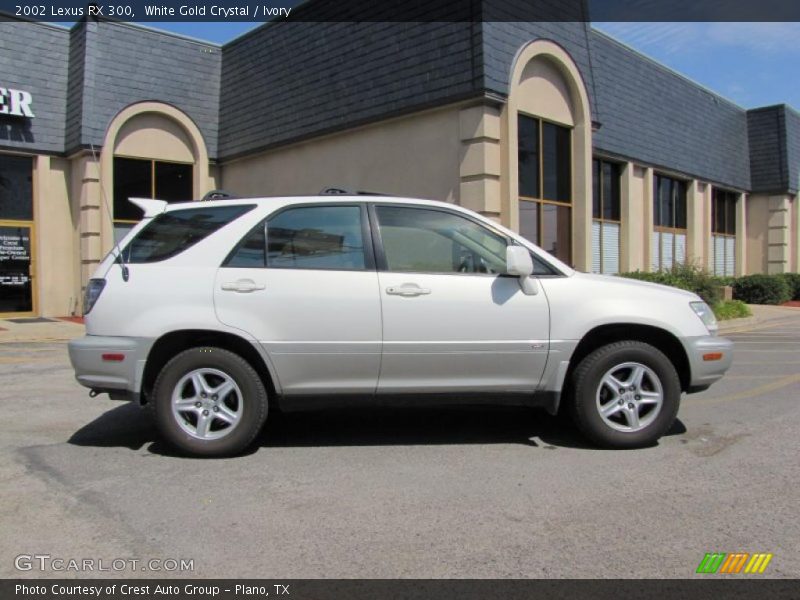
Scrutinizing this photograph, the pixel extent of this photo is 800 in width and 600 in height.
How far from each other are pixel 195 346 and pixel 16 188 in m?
13.3

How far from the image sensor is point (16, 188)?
617 inches

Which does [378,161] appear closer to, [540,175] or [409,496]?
[540,175]

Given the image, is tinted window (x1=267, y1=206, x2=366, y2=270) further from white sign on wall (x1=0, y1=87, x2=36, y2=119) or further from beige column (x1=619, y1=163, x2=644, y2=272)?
beige column (x1=619, y1=163, x2=644, y2=272)

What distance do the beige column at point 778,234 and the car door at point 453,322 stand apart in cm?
2356

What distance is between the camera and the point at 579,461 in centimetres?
479

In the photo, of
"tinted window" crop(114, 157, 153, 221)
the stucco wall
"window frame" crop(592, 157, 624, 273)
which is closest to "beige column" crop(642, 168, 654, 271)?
"window frame" crop(592, 157, 624, 273)

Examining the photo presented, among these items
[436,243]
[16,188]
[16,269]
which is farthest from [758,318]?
[16,188]

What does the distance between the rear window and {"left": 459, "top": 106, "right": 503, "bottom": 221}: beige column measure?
7.02 meters

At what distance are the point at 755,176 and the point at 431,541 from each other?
25577mm

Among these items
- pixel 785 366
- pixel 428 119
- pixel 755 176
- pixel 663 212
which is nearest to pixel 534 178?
pixel 428 119

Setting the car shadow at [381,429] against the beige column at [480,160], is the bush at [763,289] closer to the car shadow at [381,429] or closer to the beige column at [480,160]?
the beige column at [480,160]

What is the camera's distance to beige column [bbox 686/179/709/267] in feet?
69.2

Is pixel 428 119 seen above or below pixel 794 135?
below

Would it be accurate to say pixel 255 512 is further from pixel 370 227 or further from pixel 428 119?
pixel 428 119
